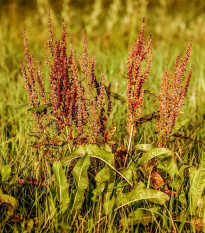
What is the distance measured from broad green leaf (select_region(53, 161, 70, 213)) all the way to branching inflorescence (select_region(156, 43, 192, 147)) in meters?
0.58

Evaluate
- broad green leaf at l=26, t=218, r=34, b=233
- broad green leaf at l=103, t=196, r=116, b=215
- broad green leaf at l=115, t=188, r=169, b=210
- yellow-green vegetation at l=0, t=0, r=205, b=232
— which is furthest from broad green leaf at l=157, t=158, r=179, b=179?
broad green leaf at l=26, t=218, r=34, b=233

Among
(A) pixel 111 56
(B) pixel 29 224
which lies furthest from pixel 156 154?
(A) pixel 111 56

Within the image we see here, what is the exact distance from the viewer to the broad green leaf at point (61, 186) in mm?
1574

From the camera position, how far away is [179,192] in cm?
171

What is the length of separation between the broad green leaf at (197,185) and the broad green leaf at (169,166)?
4.4 inches

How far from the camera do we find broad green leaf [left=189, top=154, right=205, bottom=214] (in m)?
1.62

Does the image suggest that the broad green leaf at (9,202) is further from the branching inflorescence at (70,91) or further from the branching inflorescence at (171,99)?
the branching inflorescence at (171,99)

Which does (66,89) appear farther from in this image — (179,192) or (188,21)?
(188,21)

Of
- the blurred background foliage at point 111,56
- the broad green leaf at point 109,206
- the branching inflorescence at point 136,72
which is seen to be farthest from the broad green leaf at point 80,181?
the blurred background foliage at point 111,56

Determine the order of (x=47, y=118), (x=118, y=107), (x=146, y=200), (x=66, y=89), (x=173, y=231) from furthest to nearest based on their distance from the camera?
(x=118, y=107) < (x=47, y=118) < (x=66, y=89) < (x=146, y=200) < (x=173, y=231)

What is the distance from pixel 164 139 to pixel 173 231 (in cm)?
50

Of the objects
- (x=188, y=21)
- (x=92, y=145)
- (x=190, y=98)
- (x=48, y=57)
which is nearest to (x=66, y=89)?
(x=48, y=57)

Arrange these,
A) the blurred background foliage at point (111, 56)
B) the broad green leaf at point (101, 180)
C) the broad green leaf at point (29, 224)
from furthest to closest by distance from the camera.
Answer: the blurred background foliage at point (111, 56) → the broad green leaf at point (101, 180) → the broad green leaf at point (29, 224)

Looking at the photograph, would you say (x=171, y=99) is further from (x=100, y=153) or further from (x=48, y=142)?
(x=48, y=142)
